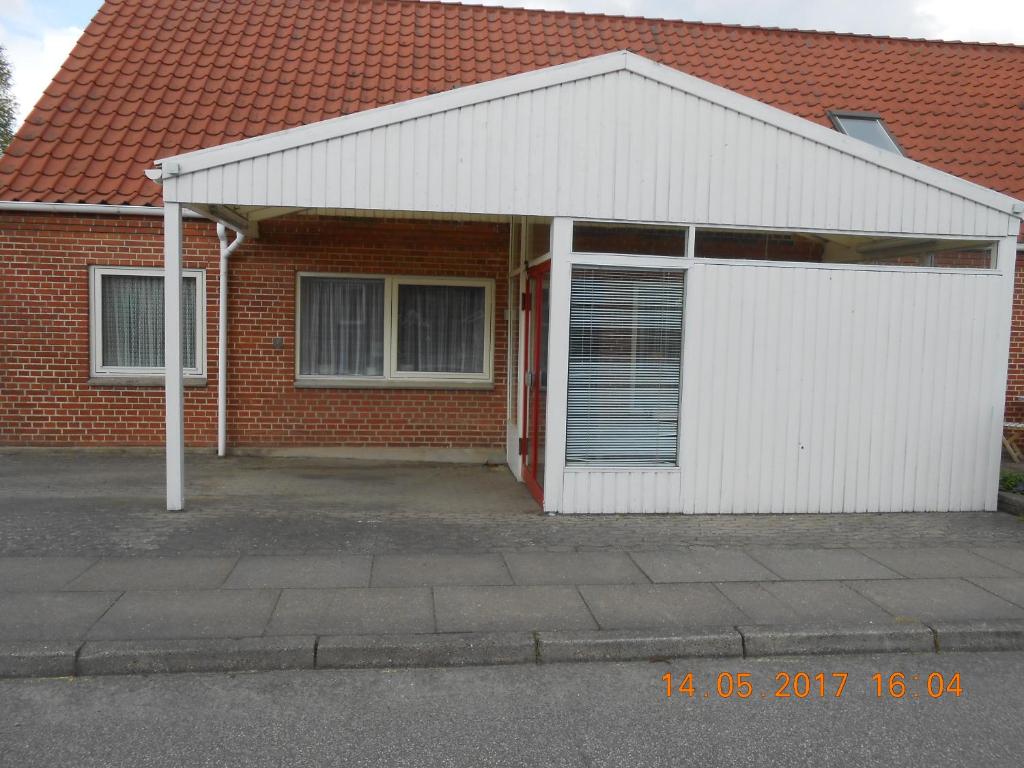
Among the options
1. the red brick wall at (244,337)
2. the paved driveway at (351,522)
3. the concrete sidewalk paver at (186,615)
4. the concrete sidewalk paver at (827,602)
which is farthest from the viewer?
the red brick wall at (244,337)

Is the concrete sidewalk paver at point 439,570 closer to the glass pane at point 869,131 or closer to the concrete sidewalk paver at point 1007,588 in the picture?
the concrete sidewalk paver at point 1007,588

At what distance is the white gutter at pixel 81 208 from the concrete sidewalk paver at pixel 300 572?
5.19 meters

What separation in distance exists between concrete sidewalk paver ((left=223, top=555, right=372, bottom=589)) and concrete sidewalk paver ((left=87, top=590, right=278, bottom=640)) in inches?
7.8

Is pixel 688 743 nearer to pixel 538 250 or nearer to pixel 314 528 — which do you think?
pixel 314 528

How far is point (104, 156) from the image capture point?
1011 centimetres

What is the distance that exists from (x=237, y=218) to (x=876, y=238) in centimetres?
654

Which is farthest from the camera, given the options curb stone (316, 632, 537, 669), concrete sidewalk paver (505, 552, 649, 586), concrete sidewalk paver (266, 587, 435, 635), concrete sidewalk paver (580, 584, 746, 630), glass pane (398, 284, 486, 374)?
glass pane (398, 284, 486, 374)

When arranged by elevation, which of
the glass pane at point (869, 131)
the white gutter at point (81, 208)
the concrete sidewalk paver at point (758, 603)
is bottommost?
the concrete sidewalk paver at point (758, 603)

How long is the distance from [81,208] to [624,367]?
22.0 feet

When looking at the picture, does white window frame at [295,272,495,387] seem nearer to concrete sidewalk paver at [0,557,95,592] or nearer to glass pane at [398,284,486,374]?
glass pane at [398,284,486,374]

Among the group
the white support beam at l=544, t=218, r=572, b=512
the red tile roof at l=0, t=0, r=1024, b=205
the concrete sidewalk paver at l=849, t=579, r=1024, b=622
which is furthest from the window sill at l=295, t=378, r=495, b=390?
the concrete sidewalk paver at l=849, t=579, r=1024, b=622

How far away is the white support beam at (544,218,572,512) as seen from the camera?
727cm

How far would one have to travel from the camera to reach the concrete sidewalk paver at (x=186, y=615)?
4.66 meters

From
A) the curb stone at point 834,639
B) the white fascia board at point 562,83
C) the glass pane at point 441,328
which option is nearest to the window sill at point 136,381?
the glass pane at point 441,328
